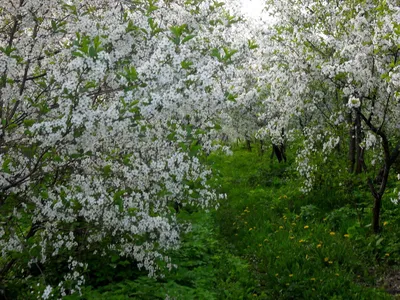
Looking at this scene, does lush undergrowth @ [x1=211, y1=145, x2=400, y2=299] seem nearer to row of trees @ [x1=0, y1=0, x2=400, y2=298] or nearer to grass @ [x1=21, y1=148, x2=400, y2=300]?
grass @ [x1=21, y1=148, x2=400, y2=300]

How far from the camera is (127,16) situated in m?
5.74

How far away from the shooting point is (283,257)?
25.5ft

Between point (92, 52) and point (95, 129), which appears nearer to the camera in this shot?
point (92, 52)

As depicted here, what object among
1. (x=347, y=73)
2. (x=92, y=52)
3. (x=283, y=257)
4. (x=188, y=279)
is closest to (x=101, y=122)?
(x=92, y=52)

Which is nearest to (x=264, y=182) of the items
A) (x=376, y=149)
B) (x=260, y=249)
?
(x=376, y=149)

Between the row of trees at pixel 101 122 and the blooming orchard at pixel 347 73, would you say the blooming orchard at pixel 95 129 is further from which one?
the blooming orchard at pixel 347 73

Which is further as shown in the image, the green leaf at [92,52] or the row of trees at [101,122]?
the row of trees at [101,122]

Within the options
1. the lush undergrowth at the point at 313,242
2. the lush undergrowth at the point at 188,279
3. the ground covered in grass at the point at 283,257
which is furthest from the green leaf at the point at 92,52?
the lush undergrowth at the point at 313,242

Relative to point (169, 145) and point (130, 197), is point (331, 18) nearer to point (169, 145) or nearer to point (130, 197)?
point (169, 145)

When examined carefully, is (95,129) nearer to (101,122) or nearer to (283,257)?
(101,122)

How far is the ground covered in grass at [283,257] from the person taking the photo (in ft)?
21.7

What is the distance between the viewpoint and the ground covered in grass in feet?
21.7

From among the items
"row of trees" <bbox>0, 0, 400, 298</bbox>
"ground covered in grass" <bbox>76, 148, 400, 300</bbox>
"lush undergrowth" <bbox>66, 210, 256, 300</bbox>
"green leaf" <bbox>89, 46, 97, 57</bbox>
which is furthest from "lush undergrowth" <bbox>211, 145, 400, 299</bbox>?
"green leaf" <bbox>89, 46, 97, 57</bbox>

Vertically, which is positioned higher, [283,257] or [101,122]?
[101,122]
